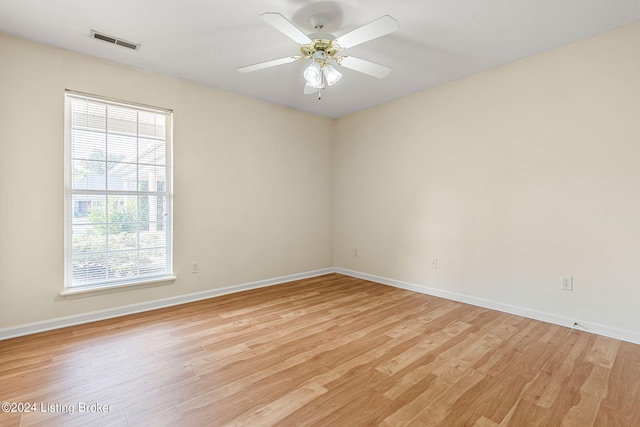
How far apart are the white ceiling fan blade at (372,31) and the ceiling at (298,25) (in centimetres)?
28

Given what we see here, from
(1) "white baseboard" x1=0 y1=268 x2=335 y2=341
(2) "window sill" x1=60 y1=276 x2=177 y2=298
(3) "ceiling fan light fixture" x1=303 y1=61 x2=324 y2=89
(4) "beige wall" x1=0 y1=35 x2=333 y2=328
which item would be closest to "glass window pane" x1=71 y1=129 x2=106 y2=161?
(4) "beige wall" x1=0 y1=35 x2=333 y2=328

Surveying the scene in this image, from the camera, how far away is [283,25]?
1.92 meters

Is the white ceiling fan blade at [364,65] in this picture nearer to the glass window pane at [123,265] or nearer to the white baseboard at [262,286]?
the white baseboard at [262,286]

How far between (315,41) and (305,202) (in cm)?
267

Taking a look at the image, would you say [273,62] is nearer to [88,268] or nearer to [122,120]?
[122,120]

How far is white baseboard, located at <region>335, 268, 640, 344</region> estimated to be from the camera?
2461mm

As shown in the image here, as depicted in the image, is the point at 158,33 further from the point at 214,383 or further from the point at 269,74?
the point at 214,383

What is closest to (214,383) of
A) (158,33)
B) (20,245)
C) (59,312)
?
(59,312)

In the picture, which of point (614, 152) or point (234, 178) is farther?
point (234, 178)

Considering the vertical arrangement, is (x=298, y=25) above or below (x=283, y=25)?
above

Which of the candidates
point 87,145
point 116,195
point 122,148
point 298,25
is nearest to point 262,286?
point 116,195

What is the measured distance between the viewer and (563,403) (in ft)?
Result: 5.52

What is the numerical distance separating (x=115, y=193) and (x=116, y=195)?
0.03m

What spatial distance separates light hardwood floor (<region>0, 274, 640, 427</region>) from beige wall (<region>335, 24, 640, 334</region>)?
0.48 m
